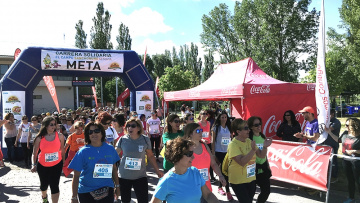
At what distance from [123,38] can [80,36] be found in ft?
20.9

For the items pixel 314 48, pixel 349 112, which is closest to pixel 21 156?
pixel 314 48

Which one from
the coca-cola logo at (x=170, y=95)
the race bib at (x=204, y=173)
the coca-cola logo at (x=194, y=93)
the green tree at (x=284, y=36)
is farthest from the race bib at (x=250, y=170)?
the green tree at (x=284, y=36)

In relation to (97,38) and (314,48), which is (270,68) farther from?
(97,38)

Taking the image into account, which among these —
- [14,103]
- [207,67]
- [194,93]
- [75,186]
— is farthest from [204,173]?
[207,67]

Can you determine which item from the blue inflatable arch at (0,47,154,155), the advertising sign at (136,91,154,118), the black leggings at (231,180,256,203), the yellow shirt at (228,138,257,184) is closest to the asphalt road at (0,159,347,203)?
the black leggings at (231,180,256,203)

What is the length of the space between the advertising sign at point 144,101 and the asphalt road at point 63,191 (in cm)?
473

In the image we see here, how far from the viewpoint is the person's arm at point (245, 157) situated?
356 centimetres

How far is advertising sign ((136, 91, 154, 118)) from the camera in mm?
12797

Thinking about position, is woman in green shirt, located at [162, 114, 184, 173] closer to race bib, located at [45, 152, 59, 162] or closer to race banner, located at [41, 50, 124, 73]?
race bib, located at [45, 152, 59, 162]

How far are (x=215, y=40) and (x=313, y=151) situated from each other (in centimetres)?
3594

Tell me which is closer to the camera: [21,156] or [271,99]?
[271,99]

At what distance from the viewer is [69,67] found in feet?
39.0

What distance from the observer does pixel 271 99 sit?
844 cm

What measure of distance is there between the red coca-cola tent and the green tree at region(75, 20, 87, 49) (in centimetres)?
3744
